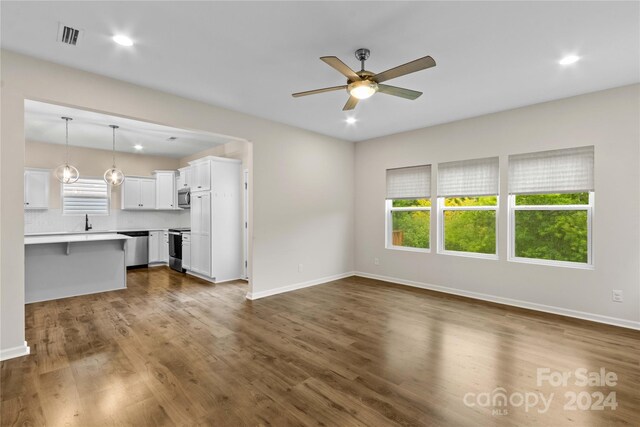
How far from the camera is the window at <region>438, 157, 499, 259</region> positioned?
15.5 ft

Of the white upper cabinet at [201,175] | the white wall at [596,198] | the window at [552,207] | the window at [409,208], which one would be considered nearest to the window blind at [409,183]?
the window at [409,208]

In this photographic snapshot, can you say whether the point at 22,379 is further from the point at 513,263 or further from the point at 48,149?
the point at 48,149

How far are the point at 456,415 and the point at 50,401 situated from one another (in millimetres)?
2846

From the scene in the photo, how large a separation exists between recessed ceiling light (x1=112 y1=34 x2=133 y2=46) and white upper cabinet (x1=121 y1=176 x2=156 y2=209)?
18.3 ft

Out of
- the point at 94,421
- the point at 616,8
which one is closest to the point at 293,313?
the point at 94,421

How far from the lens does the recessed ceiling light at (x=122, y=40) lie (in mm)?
2631

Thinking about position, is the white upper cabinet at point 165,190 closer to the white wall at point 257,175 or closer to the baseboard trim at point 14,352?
the white wall at point 257,175

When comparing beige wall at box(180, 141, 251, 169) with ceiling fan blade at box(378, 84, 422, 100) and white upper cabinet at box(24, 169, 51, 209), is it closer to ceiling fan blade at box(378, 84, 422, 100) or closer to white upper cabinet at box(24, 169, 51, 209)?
white upper cabinet at box(24, 169, 51, 209)

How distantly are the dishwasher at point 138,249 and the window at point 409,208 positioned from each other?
5.81 m

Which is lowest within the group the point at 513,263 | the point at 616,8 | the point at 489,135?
the point at 513,263

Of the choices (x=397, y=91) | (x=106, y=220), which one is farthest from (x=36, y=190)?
(x=397, y=91)

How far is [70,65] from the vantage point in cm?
313

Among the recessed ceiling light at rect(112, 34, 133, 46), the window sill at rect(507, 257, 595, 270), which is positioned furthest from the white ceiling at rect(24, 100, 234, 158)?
the window sill at rect(507, 257, 595, 270)

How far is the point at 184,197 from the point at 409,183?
510 cm
